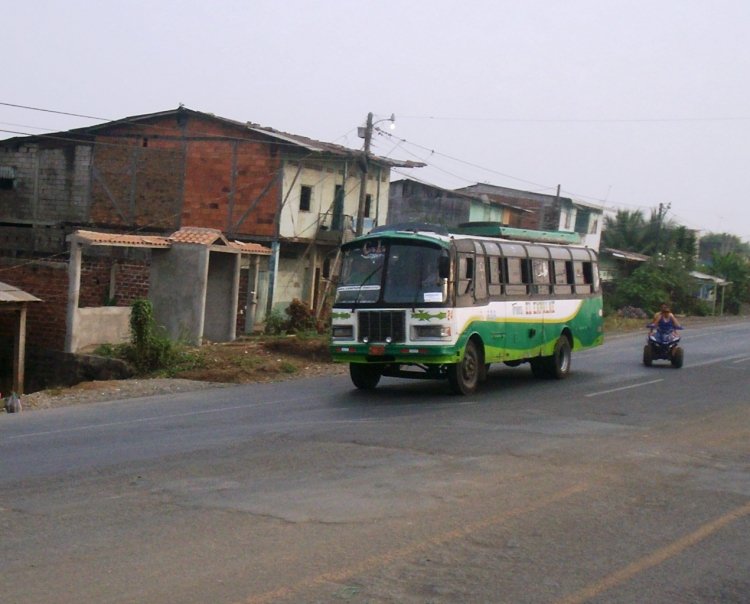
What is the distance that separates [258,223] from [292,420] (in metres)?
22.6

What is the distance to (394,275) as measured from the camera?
1739 centimetres

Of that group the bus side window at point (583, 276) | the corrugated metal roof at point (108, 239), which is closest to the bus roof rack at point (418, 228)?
the bus side window at point (583, 276)

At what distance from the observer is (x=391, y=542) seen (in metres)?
7.68

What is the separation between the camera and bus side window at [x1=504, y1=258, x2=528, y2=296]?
63.8 ft

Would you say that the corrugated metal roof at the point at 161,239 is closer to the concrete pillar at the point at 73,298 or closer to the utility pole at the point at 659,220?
the concrete pillar at the point at 73,298

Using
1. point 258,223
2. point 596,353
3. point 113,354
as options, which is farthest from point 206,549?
point 258,223

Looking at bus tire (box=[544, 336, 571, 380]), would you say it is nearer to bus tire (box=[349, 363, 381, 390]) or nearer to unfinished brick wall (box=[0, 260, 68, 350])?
bus tire (box=[349, 363, 381, 390])

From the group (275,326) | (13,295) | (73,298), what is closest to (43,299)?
(73,298)

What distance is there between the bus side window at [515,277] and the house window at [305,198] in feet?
59.2

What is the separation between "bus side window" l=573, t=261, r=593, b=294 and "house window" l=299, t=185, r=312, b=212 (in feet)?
52.0

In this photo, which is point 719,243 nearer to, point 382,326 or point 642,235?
point 642,235

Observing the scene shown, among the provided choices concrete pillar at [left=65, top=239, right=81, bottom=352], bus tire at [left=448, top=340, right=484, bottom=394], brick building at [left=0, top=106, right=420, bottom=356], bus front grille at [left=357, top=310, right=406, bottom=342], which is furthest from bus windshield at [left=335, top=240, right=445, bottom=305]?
brick building at [left=0, top=106, right=420, bottom=356]

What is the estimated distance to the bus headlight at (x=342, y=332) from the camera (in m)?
17.6

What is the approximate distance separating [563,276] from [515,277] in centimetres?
→ 257
